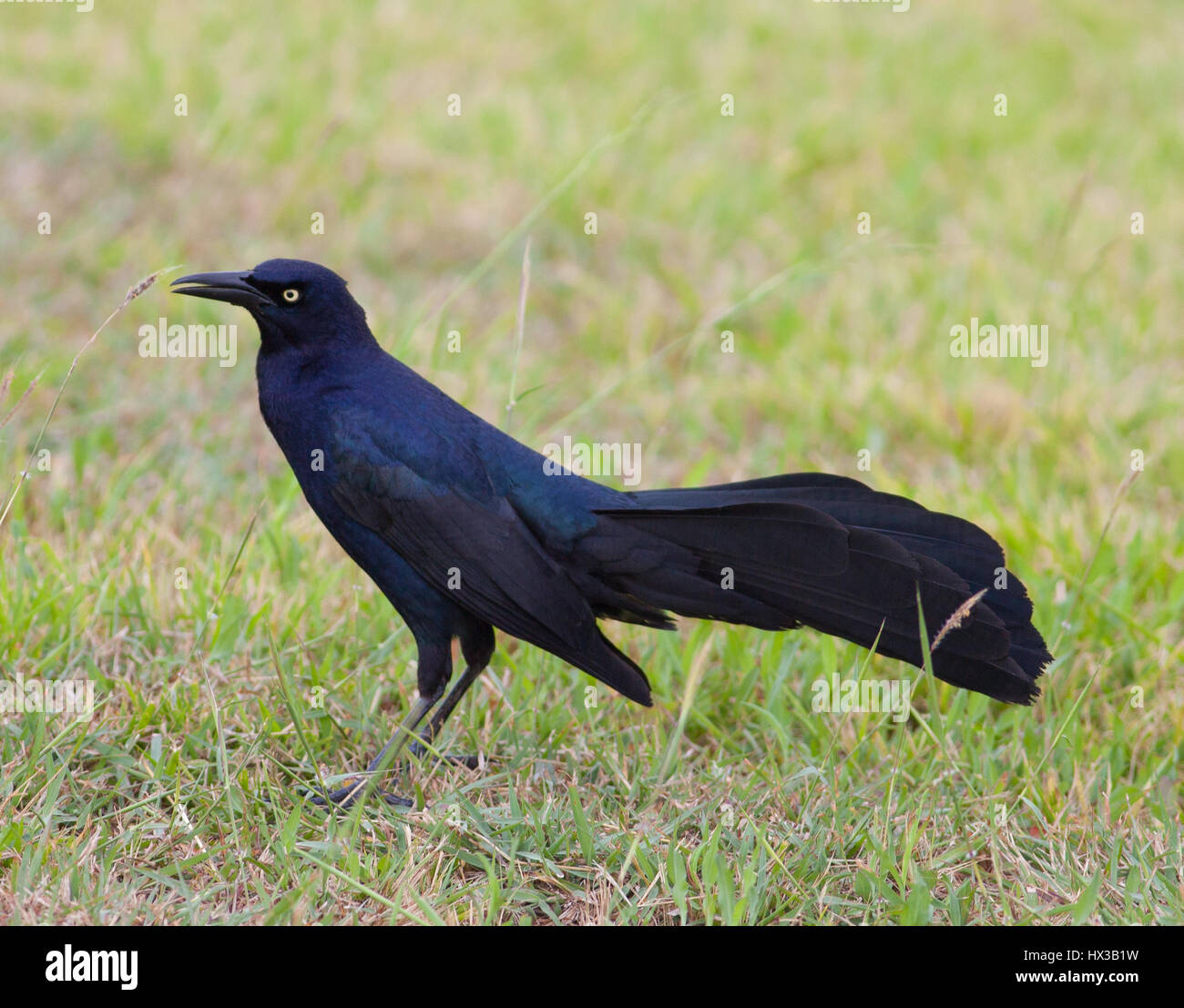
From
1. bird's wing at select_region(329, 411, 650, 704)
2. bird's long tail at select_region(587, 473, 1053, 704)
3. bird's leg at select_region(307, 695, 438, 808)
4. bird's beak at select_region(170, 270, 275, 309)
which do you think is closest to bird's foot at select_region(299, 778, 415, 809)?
bird's leg at select_region(307, 695, 438, 808)

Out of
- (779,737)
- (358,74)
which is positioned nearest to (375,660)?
(779,737)

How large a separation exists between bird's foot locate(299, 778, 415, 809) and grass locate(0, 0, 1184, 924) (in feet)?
0.21

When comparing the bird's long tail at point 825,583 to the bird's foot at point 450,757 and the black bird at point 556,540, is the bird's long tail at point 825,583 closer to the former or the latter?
the black bird at point 556,540

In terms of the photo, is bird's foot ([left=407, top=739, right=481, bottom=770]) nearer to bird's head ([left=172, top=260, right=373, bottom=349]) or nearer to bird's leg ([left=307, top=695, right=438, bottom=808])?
bird's leg ([left=307, top=695, right=438, bottom=808])

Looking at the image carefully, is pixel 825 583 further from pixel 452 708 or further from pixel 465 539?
pixel 452 708

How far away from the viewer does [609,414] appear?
20.2ft

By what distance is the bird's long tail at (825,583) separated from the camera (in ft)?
10.7

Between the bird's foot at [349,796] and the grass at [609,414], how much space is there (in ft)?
0.21

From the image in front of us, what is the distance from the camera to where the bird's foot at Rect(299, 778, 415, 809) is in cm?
345

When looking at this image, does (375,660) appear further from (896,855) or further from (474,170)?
(474,170)

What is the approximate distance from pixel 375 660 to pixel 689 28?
701cm

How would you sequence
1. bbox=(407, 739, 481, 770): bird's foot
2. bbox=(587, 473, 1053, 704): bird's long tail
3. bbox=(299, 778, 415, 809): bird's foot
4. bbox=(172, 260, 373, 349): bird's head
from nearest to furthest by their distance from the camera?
bbox=(587, 473, 1053, 704): bird's long tail, bbox=(299, 778, 415, 809): bird's foot, bbox=(172, 260, 373, 349): bird's head, bbox=(407, 739, 481, 770): bird's foot

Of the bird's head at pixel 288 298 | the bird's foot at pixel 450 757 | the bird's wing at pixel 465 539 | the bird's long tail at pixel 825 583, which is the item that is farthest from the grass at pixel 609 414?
the bird's head at pixel 288 298

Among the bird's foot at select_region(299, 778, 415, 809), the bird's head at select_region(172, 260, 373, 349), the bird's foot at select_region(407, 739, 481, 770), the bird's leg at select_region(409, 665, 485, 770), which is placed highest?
the bird's head at select_region(172, 260, 373, 349)
